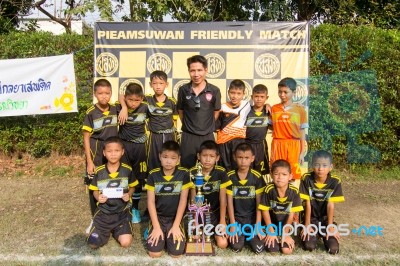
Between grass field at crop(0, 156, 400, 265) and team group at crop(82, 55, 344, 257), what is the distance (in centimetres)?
13

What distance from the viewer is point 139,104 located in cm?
424

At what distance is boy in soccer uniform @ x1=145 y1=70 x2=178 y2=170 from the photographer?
13.9ft

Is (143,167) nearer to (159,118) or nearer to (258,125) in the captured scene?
(159,118)

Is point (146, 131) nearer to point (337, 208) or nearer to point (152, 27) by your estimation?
point (152, 27)

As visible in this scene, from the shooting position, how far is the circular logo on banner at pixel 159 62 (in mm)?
5566

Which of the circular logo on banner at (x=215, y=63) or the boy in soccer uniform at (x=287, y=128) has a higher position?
the circular logo on banner at (x=215, y=63)

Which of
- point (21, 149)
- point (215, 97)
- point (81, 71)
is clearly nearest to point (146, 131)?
point (215, 97)

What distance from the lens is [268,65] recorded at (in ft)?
18.0

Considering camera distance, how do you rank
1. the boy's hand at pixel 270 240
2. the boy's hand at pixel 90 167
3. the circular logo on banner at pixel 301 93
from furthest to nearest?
the circular logo on banner at pixel 301 93 < the boy's hand at pixel 90 167 < the boy's hand at pixel 270 240

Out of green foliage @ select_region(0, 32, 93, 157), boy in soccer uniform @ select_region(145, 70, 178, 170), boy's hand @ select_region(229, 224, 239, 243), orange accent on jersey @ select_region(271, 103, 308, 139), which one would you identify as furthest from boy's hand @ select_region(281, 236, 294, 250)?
green foliage @ select_region(0, 32, 93, 157)

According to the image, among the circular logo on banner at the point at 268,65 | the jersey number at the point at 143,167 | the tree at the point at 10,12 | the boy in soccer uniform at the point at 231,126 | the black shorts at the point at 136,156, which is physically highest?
the tree at the point at 10,12

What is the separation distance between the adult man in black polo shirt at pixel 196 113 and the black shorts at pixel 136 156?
0.47 m

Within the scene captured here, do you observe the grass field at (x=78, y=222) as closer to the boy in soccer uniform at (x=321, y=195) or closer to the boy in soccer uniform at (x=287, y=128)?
the boy in soccer uniform at (x=321, y=195)

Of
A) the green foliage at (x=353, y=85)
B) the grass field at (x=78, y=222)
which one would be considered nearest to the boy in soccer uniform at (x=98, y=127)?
the grass field at (x=78, y=222)
